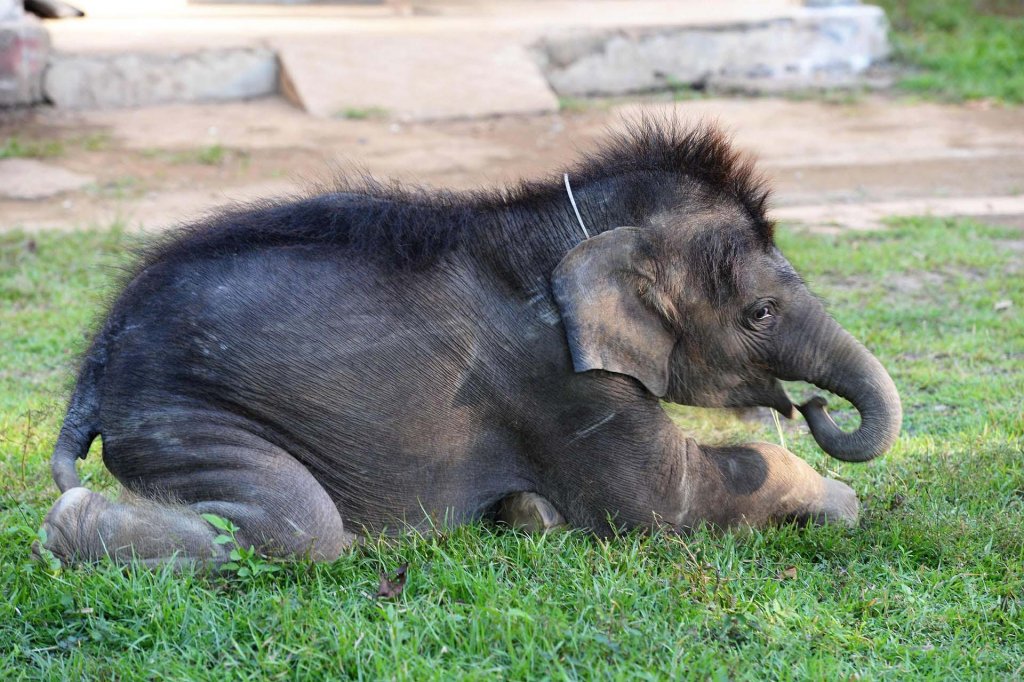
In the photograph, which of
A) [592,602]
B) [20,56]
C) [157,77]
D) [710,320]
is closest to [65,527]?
[592,602]

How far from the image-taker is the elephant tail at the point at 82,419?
3922 millimetres

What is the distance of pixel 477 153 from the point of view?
10758mm

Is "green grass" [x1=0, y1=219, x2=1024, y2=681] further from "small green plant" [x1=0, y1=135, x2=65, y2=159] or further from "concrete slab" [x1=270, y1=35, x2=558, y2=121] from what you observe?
"concrete slab" [x1=270, y1=35, x2=558, y2=121]

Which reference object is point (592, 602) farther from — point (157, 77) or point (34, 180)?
point (157, 77)

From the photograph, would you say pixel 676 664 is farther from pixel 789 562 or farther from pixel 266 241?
pixel 266 241

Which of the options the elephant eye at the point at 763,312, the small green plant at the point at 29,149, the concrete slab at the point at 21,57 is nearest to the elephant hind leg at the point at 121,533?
the elephant eye at the point at 763,312

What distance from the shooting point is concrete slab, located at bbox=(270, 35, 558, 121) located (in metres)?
12.0

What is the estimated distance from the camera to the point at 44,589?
11.8 ft

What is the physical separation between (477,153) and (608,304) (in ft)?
22.8

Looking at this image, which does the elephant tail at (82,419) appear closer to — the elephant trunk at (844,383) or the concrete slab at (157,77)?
the elephant trunk at (844,383)

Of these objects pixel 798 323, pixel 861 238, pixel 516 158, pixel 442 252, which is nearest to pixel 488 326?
pixel 442 252

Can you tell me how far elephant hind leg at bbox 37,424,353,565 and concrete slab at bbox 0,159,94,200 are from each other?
244 inches

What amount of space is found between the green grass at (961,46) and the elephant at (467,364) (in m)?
9.99

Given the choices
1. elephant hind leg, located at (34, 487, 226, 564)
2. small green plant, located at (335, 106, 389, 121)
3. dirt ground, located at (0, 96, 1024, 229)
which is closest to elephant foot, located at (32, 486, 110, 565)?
elephant hind leg, located at (34, 487, 226, 564)
